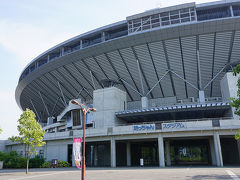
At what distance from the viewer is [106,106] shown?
3978 cm

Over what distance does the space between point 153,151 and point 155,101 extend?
1107cm

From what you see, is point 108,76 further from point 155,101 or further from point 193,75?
point 193,75

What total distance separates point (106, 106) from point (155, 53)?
13.0 meters

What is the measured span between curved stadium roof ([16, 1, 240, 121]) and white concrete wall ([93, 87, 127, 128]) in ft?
17.9

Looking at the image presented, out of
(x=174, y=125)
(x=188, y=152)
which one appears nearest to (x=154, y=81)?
(x=188, y=152)

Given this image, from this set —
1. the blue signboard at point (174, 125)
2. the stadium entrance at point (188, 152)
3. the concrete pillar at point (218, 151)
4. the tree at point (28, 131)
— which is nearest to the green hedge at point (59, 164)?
the tree at point (28, 131)

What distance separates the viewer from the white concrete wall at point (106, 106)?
1540 inches

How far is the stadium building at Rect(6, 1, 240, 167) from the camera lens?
32.3 meters

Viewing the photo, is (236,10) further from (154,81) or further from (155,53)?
(154,81)

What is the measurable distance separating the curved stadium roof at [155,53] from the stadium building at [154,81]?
0.16 m

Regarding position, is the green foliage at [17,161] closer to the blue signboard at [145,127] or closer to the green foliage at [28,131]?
the green foliage at [28,131]

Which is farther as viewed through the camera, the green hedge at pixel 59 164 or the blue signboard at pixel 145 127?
the green hedge at pixel 59 164

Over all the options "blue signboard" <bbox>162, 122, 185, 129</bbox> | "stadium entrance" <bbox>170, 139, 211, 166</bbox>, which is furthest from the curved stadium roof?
"blue signboard" <bbox>162, 122, 185, 129</bbox>

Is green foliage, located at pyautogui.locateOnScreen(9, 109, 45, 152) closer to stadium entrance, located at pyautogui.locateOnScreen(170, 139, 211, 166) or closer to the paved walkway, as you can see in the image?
the paved walkway
